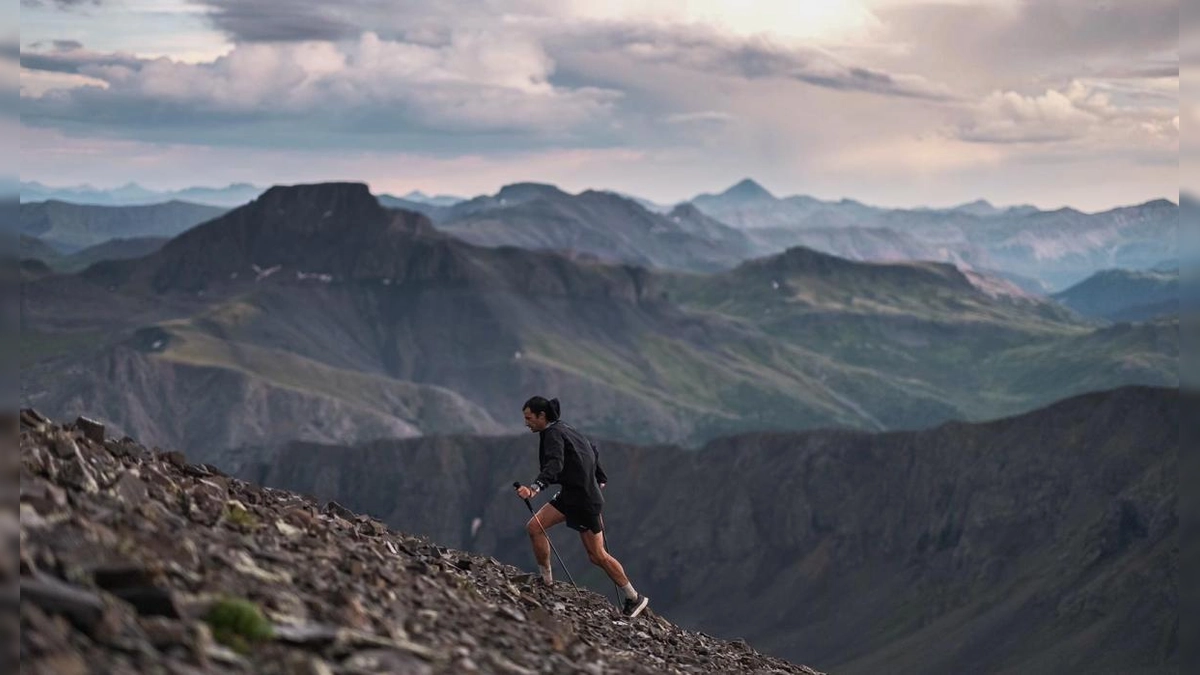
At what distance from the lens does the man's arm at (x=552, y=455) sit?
25875mm

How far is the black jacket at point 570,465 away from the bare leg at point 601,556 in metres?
0.48

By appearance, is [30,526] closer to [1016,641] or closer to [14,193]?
[14,193]

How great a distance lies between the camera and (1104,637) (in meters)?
171

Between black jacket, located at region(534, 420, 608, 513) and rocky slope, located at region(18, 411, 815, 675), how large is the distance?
172 centimetres

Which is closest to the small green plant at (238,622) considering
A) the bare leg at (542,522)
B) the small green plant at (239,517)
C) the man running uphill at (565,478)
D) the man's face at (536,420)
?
the small green plant at (239,517)

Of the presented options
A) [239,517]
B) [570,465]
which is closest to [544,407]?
[570,465]

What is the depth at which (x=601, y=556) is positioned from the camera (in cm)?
2805

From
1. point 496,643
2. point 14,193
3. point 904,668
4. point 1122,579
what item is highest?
point 14,193

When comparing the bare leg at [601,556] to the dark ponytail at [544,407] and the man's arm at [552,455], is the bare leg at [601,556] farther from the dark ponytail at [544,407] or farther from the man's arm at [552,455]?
the dark ponytail at [544,407]

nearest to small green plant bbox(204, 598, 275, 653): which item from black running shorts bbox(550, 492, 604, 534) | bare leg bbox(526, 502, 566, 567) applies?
bare leg bbox(526, 502, 566, 567)

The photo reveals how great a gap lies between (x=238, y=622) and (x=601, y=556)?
12.8m

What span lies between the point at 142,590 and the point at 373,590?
4.63 metres

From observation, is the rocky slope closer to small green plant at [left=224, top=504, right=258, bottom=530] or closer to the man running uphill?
small green plant at [left=224, top=504, right=258, bottom=530]

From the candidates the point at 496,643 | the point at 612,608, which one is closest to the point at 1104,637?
the point at 612,608
